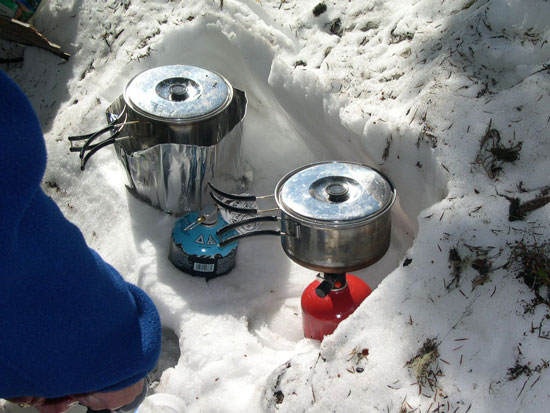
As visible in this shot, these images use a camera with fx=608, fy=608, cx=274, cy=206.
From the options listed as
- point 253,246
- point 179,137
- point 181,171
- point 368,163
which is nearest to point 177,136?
point 179,137

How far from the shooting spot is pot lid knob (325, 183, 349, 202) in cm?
246

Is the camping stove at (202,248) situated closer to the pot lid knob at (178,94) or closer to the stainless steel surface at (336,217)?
the stainless steel surface at (336,217)

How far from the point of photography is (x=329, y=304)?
256 cm

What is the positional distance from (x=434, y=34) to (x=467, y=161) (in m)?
0.82

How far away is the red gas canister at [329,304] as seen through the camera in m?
2.54

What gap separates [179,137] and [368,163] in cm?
97

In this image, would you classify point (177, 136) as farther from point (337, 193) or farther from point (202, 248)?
point (337, 193)

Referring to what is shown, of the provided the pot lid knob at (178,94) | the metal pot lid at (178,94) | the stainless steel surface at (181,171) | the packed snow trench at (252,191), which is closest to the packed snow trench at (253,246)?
the packed snow trench at (252,191)

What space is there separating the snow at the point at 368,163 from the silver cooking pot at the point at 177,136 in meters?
0.17

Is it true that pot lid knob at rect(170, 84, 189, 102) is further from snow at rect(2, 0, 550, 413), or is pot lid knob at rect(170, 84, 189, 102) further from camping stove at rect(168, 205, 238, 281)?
camping stove at rect(168, 205, 238, 281)

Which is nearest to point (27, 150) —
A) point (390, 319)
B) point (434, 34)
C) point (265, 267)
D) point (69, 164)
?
point (390, 319)

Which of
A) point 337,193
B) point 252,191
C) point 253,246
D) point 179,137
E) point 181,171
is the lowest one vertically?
point 253,246

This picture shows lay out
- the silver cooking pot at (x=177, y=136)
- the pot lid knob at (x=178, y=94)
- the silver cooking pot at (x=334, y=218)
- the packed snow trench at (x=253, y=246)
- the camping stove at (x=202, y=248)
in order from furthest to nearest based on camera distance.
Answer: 1. the pot lid knob at (x=178, y=94)
2. the silver cooking pot at (x=177, y=136)
3. the camping stove at (x=202, y=248)
4. the packed snow trench at (x=253, y=246)
5. the silver cooking pot at (x=334, y=218)

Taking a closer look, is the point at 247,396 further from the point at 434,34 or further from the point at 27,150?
the point at 434,34
